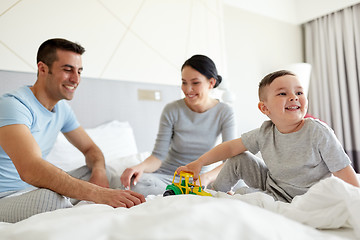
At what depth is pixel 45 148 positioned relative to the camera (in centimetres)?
164

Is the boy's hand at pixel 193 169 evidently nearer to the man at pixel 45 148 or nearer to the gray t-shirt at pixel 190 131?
the man at pixel 45 148

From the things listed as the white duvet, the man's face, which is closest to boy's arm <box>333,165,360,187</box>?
the white duvet

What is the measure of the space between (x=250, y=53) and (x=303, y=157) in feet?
8.57

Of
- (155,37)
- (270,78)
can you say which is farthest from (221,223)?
(155,37)

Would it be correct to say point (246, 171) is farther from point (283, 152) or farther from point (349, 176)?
point (349, 176)

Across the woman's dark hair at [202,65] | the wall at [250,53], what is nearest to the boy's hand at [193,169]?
the woman's dark hair at [202,65]

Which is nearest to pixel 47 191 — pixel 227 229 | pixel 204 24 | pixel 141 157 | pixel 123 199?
pixel 123 199

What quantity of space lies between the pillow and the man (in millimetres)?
231

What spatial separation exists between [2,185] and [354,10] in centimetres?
382

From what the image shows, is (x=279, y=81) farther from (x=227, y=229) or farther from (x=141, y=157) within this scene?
(x=141, y=157)

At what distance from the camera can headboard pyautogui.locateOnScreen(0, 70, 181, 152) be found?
7.55ft

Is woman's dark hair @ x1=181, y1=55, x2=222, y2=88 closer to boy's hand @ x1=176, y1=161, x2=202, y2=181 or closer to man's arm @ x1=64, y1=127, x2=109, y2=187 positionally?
boy's hand @ x1=176, y1=161, x2=202, y2=181

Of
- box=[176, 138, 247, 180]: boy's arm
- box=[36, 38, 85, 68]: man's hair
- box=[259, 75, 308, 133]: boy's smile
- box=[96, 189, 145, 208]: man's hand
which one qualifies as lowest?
box=[96, 189, 145, 208]: man's hand

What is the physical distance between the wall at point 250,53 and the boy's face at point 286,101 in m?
2.07
